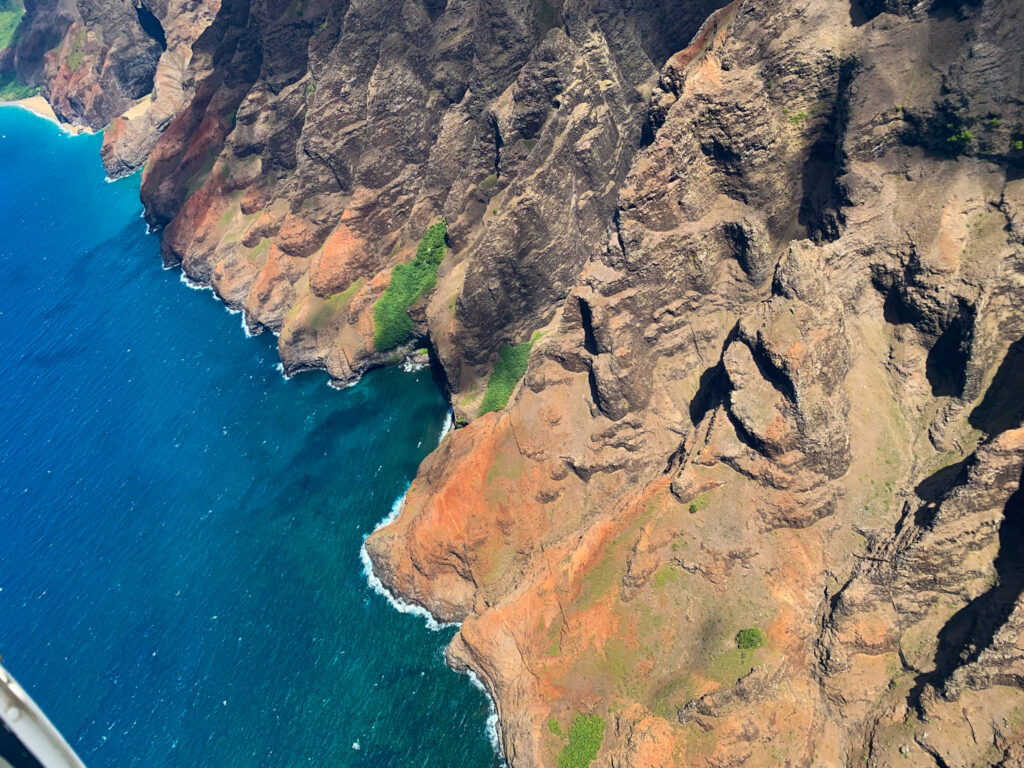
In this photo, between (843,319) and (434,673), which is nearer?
(843,319)

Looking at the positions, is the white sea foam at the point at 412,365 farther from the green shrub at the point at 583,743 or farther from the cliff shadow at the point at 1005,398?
the cliff shadow at the point at 1005,398

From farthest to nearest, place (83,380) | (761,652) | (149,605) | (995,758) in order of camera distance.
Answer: (83,380)
(149,605)
(761,652)
(995,758)

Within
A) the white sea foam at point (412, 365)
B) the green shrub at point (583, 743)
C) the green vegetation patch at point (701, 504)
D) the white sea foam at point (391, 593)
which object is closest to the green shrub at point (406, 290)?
the white sea foam at point (412, 365)

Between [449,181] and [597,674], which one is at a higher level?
[449,181]

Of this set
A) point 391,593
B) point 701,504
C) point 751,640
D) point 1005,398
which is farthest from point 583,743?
point 1005,398

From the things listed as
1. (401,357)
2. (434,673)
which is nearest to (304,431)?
(401,357)

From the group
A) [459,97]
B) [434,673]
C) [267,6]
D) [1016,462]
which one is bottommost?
[434,673]

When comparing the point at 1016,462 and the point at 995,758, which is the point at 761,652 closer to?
the point at 995,758

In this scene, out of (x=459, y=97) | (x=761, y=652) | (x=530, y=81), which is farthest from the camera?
(x=459, y=97)

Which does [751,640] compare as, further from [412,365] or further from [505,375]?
[412,365]
